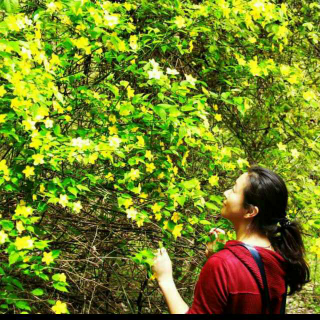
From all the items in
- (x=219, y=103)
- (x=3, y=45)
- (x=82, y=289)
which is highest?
(x=3, y=45)

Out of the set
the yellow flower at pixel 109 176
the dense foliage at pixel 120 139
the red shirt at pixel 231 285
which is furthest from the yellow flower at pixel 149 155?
the red shirt at pixel 231 285

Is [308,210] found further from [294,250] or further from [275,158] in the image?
[294,250]

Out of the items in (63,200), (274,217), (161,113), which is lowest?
(63,200)

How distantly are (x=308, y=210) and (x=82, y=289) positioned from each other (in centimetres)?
152

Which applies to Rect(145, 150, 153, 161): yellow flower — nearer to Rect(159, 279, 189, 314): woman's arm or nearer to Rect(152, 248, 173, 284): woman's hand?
Rect(152, 248, 173, 284): woman's hand

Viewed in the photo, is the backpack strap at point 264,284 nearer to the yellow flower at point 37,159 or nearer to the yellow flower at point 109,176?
the yellow flower at point 37,159

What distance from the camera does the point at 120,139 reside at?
84.0 inches

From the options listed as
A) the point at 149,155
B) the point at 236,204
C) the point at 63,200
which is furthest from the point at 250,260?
the point at 149,155

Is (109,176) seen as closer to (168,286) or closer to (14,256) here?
(14,256)

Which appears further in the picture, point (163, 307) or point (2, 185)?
point (163, 307)

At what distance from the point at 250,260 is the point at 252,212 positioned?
0.24 meters

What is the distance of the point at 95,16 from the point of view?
207 cm

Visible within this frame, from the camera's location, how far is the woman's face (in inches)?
63.7

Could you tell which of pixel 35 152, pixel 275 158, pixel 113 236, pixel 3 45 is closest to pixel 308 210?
Answer: pixel 275 158
